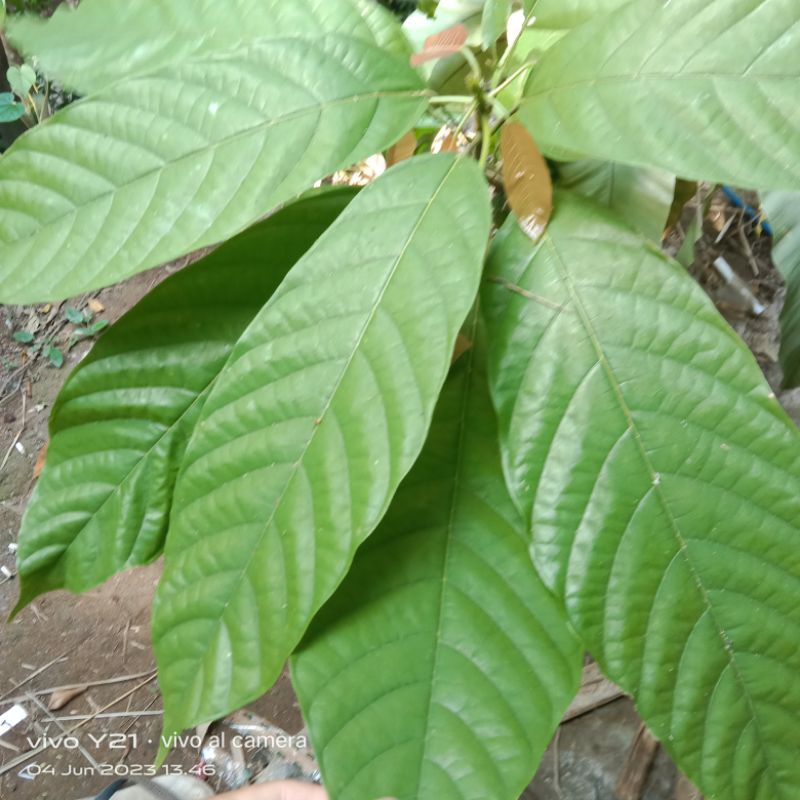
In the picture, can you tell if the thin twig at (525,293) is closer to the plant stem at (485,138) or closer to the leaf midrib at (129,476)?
A: the plant stem at (485,138)

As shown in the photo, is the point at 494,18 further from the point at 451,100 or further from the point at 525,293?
the point at 525,293

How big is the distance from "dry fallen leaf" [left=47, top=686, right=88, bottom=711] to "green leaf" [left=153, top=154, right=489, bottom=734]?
1223 millimetres

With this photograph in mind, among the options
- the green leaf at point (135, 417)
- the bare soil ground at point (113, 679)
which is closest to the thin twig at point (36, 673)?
the bare soil ground at point (113, 679)

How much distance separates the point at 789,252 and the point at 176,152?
0.59m

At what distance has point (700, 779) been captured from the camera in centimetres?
46

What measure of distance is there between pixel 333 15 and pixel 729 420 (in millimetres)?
422

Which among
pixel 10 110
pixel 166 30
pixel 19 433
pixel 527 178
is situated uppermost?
pixel 10 110

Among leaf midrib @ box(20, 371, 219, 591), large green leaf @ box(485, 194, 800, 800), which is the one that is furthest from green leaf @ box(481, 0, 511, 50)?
leaf midrib @ box(20, 371, 219, 591)

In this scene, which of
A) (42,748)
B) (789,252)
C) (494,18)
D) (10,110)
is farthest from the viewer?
(10,110)

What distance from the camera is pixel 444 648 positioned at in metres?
0.51

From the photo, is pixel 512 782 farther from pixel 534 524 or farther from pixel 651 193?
pixel 651 193

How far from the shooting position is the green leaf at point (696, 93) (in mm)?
430

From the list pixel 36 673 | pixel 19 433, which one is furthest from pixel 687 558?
pixel 19 433

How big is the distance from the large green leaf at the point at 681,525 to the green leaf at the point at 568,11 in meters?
0.22
